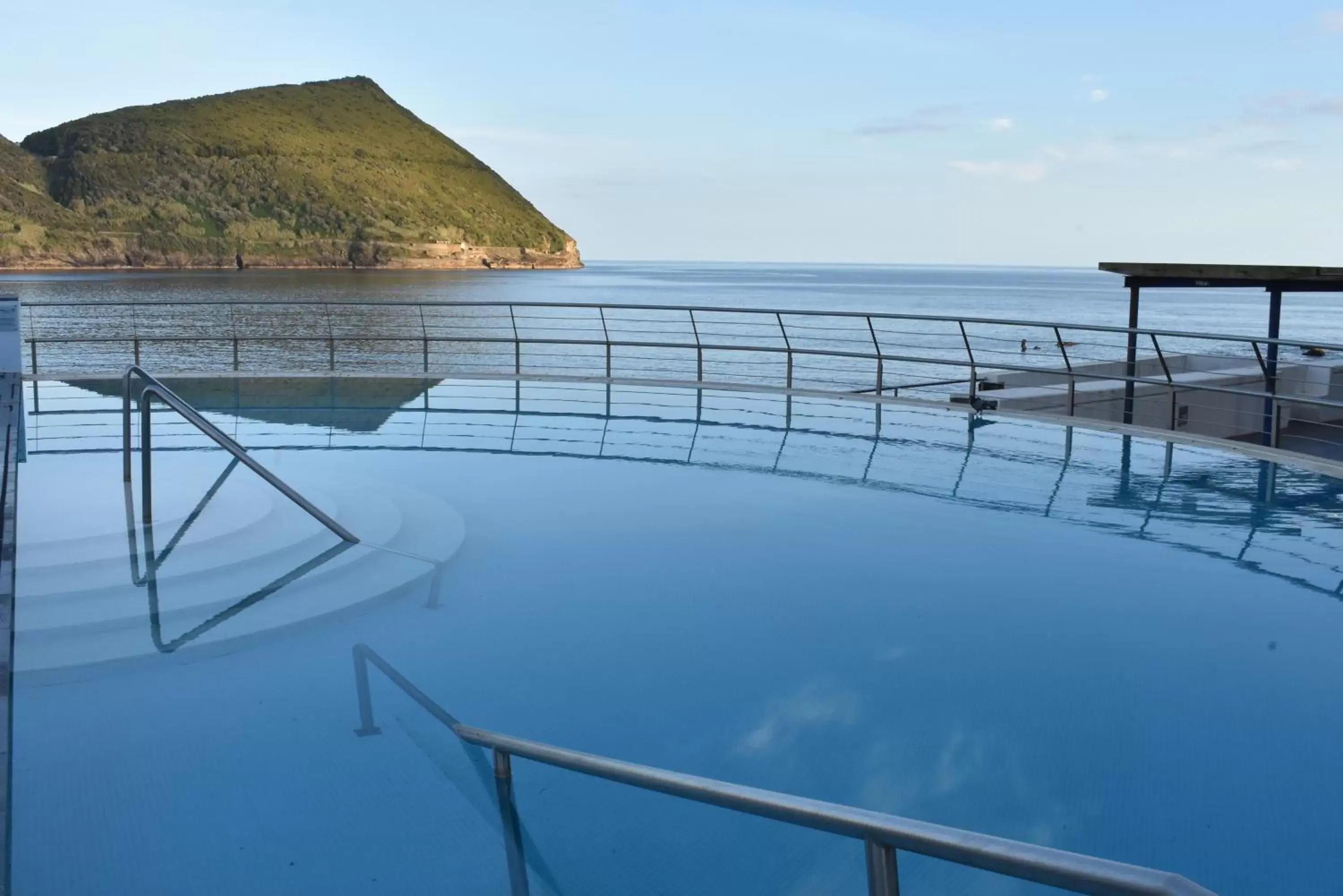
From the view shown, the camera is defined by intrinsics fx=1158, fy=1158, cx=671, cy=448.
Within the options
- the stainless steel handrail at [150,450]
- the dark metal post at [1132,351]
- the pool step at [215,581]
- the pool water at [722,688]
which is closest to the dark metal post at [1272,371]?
the pool water at [722,688]

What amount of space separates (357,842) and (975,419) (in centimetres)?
774

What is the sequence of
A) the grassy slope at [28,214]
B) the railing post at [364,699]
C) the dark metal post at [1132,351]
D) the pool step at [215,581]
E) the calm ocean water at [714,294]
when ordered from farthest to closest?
the grassy slope at [28,214]
the calm ocean water at [714,294]
the dark metal post at [1132,351]
the pool step at [215,581]
the railing post at [364,699]

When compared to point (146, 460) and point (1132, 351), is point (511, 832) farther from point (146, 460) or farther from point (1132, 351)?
point (1132, 351)

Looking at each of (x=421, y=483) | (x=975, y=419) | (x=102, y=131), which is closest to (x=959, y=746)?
(x=421, y=483)

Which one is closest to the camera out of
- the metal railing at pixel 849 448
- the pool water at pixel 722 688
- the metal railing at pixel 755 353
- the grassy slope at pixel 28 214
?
the pool water at pixel 722 688

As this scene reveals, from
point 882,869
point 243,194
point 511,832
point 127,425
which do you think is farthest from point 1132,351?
point 243,194

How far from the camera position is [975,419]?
9.48m

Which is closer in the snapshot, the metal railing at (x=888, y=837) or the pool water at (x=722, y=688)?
the metal railing at (x=888, y=837)

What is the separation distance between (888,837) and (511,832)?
119 cm

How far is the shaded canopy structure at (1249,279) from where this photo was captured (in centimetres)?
959

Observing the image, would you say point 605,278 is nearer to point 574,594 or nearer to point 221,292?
point 221,292

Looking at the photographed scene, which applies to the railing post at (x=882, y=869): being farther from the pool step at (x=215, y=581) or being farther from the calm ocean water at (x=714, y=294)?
the calm ocean water at (x=714, y=294)

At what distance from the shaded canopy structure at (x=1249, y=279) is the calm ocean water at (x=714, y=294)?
49.5 m

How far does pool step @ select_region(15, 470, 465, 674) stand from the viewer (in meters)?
3.93
